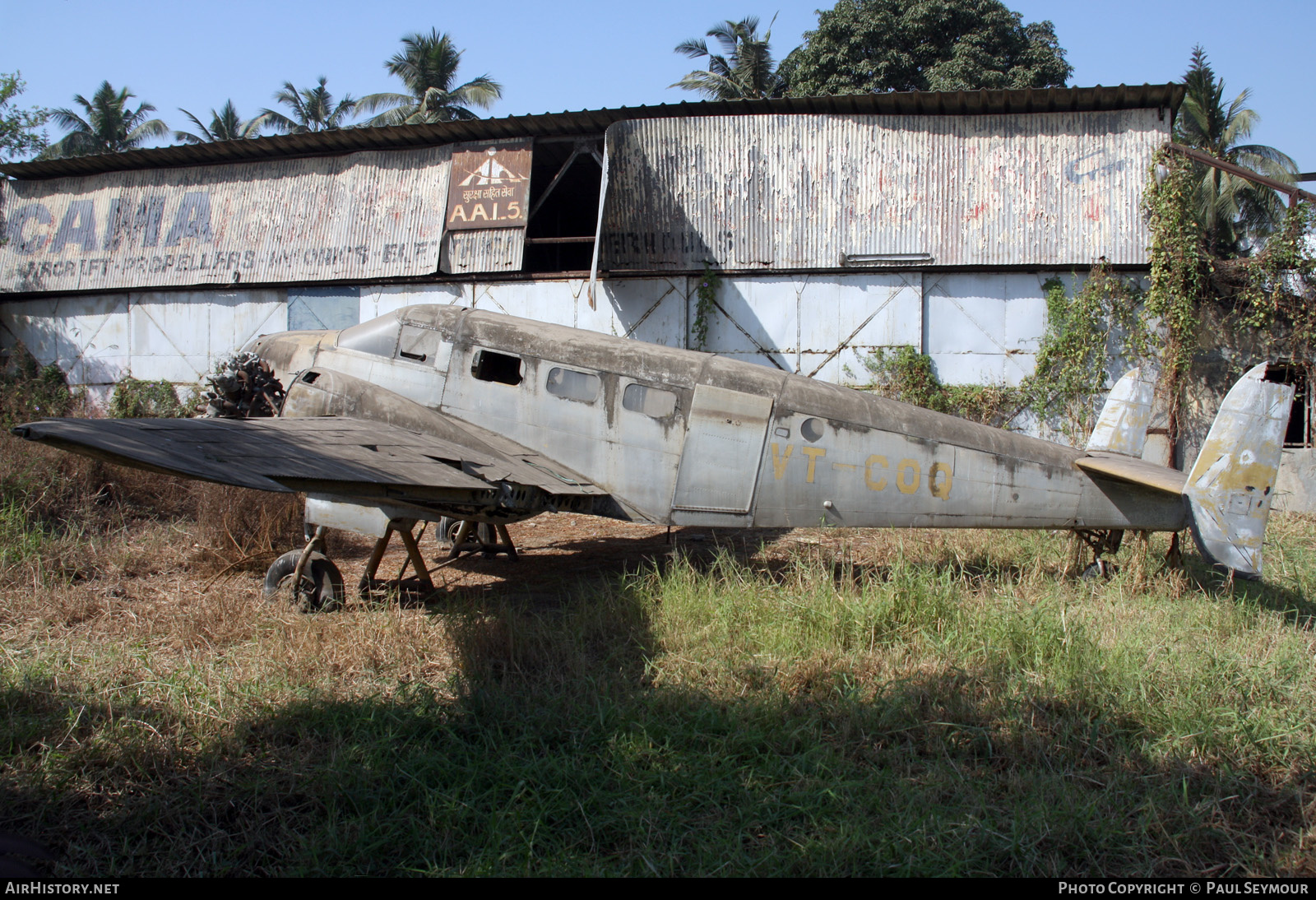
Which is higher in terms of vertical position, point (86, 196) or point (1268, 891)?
point (86, 196)

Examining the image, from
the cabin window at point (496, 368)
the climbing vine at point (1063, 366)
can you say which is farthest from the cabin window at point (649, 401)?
the climbing vine at point (1063, 366)

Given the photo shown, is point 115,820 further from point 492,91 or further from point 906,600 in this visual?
point 492,91

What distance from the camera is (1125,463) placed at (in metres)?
7.32

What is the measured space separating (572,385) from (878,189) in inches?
374

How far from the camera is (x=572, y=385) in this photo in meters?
8.05

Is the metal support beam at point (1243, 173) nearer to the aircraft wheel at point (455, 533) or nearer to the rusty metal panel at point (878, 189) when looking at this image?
the rusty metal panel at point (878, 189)

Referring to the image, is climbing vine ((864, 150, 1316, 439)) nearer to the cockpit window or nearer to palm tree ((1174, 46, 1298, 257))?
the cockpit window

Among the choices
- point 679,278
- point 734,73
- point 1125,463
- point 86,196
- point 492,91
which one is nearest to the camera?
point 1125,463

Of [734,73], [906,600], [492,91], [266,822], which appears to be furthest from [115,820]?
[492,91]

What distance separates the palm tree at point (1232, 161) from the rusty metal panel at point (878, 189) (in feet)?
58.0

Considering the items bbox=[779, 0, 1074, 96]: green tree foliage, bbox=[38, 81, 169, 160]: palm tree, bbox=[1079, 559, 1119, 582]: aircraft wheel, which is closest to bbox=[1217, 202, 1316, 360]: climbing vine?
bbox=[1079, 559, 1119, 582]: aircraft wheel

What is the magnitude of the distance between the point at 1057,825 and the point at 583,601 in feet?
13.6

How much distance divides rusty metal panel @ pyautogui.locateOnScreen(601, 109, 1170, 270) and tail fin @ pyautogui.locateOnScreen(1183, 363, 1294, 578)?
8227 mm

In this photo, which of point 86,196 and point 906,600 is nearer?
point 906,600
